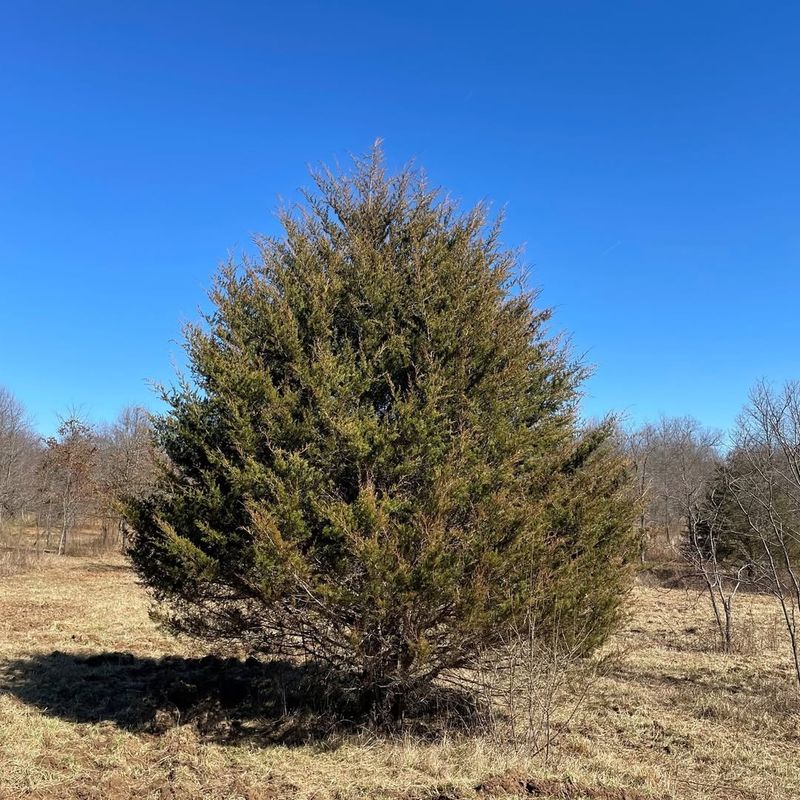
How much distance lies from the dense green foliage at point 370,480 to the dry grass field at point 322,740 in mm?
963

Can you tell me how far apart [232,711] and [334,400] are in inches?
169

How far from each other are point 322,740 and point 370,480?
9.67ft

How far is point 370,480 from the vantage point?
234 inches

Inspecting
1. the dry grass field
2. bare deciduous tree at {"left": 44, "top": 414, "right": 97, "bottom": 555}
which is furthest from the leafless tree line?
bare deciduous tree at {"left": 44, "top": 414, "right": 97, "bottom": 555}

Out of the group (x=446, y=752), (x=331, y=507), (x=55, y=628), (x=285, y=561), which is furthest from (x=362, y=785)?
(x=55, y=628)

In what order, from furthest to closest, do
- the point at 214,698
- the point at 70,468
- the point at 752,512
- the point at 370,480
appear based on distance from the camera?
the point at 70,468
the point at 752,512
the point at 214,698
the point at 370,480

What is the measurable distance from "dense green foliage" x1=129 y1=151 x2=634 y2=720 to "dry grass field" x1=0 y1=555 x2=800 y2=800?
96 centimetres

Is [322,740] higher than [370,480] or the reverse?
the reverse

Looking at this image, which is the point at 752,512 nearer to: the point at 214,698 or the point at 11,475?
the point at 214,698

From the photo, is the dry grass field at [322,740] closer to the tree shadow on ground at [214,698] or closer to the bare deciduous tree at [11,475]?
the tree shadow on ground at [214,698]

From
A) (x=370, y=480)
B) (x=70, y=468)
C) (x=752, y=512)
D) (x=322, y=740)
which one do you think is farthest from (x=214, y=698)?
(x=70, y=468)

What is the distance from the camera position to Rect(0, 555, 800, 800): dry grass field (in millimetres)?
5137

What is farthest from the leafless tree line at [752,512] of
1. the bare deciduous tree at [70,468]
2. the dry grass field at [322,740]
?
the bare deciduous tree at [70,468]

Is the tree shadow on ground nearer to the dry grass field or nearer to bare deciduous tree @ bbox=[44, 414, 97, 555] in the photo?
the dry grass field
